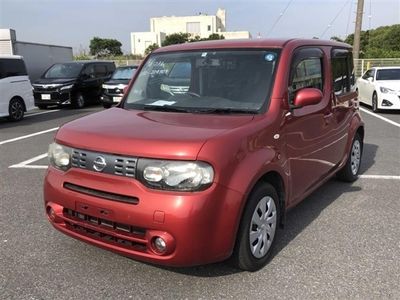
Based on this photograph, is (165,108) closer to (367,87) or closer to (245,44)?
(245,44)

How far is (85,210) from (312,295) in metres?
1.69

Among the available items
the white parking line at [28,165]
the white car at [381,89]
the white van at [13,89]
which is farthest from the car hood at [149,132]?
the white car at [381,89]

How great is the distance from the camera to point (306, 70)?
440cm

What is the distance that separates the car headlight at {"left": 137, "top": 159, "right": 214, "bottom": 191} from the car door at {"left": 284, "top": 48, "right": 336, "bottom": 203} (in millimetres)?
1113

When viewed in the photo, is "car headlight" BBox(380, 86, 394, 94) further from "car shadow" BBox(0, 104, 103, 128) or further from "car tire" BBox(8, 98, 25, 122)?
"car tire" BBox(8, 98, 25, 122)

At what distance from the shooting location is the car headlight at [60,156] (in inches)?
137

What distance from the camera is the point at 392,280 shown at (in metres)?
3.42

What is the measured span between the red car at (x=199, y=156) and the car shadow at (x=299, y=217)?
23cm

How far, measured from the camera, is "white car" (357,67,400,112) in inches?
535

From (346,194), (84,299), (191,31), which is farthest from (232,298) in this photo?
(191,31)

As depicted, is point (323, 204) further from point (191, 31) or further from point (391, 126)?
point (191, 31)

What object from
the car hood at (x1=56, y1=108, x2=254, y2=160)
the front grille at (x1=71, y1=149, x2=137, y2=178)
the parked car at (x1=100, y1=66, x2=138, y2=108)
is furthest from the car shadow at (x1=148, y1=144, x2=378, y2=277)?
the parked car at (x1=100, y1=66, x2=138, y2=108)

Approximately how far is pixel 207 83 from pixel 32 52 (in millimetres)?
21241

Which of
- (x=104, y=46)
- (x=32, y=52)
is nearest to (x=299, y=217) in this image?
(x=32, y=52)
